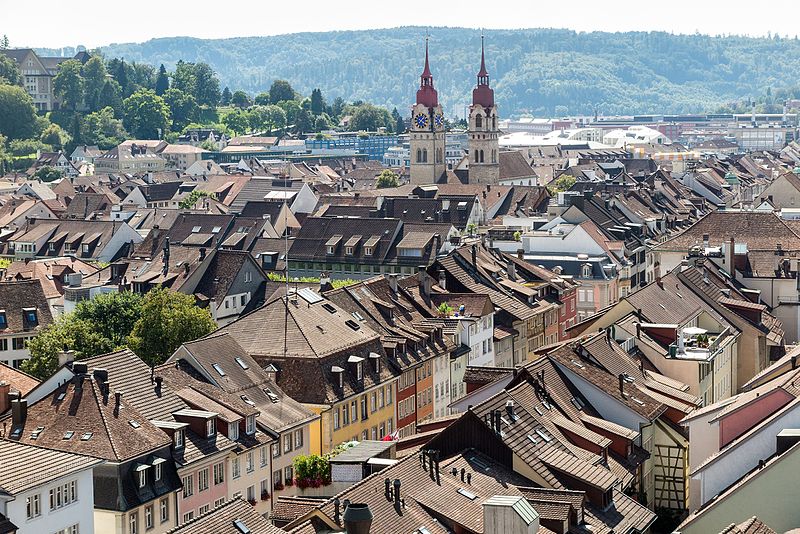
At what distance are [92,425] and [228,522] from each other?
526 inches

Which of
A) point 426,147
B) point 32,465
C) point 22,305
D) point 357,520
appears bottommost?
point 22,305

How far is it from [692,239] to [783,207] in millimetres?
48103

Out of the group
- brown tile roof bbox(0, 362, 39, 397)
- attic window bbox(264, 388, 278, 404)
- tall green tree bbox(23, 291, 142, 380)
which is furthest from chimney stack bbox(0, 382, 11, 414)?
tall green tree bbox(23, 291, 142, 380)

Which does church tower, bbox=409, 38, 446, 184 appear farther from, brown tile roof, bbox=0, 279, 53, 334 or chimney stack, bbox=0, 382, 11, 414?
chimney stack, bbox=0, 382, 11, 414

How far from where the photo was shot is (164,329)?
72.8 metres

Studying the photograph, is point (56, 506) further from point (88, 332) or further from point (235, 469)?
point (88, 332)

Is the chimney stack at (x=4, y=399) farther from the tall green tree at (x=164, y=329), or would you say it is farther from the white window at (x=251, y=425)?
the tall green tree at (x=164, y=329)

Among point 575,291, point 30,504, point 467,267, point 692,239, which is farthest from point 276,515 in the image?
point 692,239

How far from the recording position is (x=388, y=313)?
72.6m

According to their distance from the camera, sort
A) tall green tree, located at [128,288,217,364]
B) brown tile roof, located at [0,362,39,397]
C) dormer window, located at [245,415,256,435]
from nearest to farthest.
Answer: dormer window, located at [245,415,256,435] → brown tile roof, located at [0,362,39,397] → tall green tree, located at [128,288,217,364]

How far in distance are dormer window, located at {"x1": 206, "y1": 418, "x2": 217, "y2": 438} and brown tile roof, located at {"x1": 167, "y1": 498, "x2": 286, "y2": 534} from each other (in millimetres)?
14056

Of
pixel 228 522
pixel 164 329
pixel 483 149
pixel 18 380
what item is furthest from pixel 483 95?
pixel 228 522

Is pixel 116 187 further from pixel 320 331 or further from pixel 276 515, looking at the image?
pixel 276 515

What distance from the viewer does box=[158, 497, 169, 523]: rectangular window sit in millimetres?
48250
